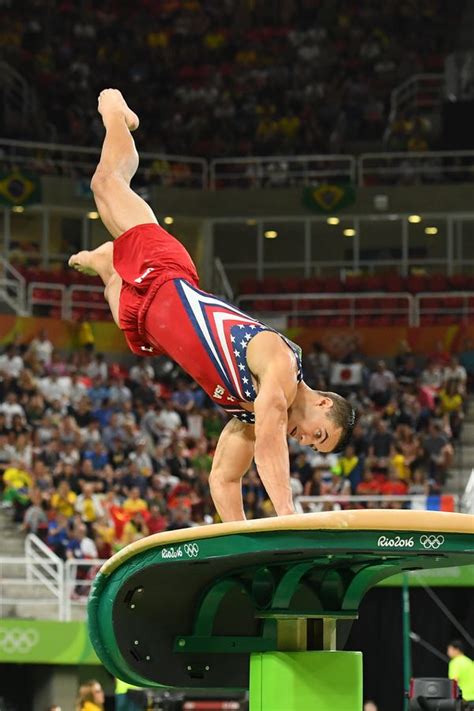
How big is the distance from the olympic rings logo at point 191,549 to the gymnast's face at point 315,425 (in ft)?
3.61

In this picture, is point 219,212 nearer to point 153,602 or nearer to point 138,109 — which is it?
point 138,109

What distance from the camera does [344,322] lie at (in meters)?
23.3

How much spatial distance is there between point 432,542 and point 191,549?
0.72 meters

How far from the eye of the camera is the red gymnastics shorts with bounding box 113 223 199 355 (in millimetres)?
5676

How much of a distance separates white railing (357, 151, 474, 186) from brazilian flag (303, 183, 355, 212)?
0.38 meters

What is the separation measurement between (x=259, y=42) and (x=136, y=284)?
76.0ft

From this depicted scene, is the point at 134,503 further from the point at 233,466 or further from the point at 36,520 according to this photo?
the point at 233,466

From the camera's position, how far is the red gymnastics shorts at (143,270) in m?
5.68

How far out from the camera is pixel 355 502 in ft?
55.0

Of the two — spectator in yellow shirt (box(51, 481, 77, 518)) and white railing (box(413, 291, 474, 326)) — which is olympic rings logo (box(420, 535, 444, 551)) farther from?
white railing (box(413, 291, 474, 326))

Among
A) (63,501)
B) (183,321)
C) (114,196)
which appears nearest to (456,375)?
(63,501)

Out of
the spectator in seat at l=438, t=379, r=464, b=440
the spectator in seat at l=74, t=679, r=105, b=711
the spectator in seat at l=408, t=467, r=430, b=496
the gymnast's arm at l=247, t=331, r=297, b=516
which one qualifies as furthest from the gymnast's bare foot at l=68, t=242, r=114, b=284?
the spectator in seat at l=438, t=379, r=464, b=440

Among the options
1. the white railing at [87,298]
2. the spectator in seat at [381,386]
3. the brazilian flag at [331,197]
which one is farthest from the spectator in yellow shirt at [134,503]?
the brazilian flag at [331,197]

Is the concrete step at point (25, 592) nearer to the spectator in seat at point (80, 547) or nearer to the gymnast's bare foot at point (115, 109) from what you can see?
the spectator in seat at point (80, 547)
